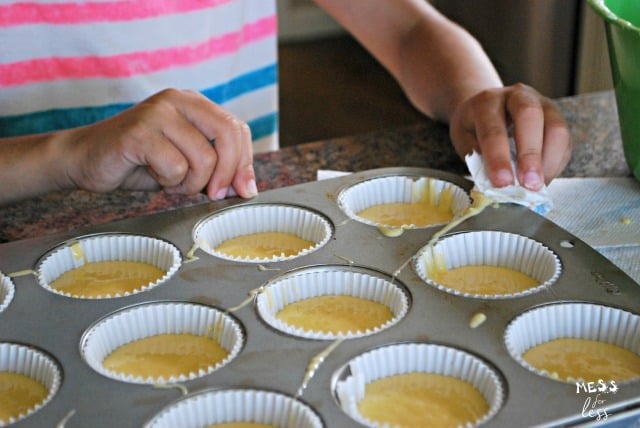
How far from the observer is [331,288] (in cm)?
120

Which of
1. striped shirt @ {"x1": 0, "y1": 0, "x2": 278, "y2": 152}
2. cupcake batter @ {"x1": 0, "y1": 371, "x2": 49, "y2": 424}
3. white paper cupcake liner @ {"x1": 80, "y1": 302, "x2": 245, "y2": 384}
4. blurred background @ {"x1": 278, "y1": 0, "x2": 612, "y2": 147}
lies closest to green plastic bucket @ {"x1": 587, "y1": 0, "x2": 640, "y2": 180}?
white paper cupcake liner @ {"x1": 80, "y1": 302, "x2": 245, "y2": 384}

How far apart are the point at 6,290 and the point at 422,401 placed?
528 mm

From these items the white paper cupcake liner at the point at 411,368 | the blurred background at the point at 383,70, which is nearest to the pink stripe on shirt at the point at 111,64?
the white paper cupcake liner at the point at 411,368

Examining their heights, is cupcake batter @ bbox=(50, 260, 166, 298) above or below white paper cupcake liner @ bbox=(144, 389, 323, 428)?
below

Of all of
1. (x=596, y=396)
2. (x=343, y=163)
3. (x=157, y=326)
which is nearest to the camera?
(x=596, y=396)

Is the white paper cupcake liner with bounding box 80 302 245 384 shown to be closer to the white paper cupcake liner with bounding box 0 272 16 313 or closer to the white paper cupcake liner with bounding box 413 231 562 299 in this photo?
the white paper cupcake liner with bounding box 0 272 16 313

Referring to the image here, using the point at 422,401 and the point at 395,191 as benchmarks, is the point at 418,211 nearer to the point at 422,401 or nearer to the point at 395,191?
the point at 395,191

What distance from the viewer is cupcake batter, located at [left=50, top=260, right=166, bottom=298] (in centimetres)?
124

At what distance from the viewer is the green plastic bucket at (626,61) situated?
1.29 meters

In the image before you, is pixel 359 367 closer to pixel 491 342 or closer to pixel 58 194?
pixel 491 342

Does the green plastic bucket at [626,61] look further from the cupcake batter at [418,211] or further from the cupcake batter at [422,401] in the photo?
the cupcake batter at [422,401]

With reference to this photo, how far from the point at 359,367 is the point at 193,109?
1.70 feet

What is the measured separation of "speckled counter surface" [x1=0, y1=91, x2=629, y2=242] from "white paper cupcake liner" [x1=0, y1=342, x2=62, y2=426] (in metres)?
0.38

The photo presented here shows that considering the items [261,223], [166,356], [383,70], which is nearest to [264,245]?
[261,223]
